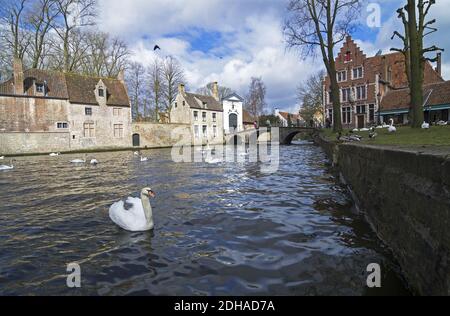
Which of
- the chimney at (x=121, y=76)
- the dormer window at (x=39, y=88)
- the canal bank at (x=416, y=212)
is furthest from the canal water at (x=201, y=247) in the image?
the chimney at (x=121, y=76)

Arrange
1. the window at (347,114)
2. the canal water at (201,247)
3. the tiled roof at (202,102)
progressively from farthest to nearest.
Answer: the tiled roof at (202,102)
the window at (347,114)
the canal water at (201,247)

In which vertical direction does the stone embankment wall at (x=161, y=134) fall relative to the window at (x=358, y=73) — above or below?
below

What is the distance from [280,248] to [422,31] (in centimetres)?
1827

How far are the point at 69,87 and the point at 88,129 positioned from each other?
18.3 ft

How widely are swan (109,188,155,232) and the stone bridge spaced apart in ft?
134

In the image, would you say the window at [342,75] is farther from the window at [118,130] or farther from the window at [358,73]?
the window at [118,130]

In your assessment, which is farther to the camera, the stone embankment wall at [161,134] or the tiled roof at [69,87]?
the stone embankment wall at [161,134]

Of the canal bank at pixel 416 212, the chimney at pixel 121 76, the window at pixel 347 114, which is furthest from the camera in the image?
the window at pixel 347 114

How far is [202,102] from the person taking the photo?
56.4 metres

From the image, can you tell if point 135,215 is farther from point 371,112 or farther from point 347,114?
A: point 347,114

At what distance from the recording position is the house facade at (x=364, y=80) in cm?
4288

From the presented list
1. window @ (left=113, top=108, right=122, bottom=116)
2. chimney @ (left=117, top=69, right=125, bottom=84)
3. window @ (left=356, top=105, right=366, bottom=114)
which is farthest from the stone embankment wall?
window @ (left=356, top=105, right=366, bottom=114)

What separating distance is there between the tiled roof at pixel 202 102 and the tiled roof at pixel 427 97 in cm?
2914
